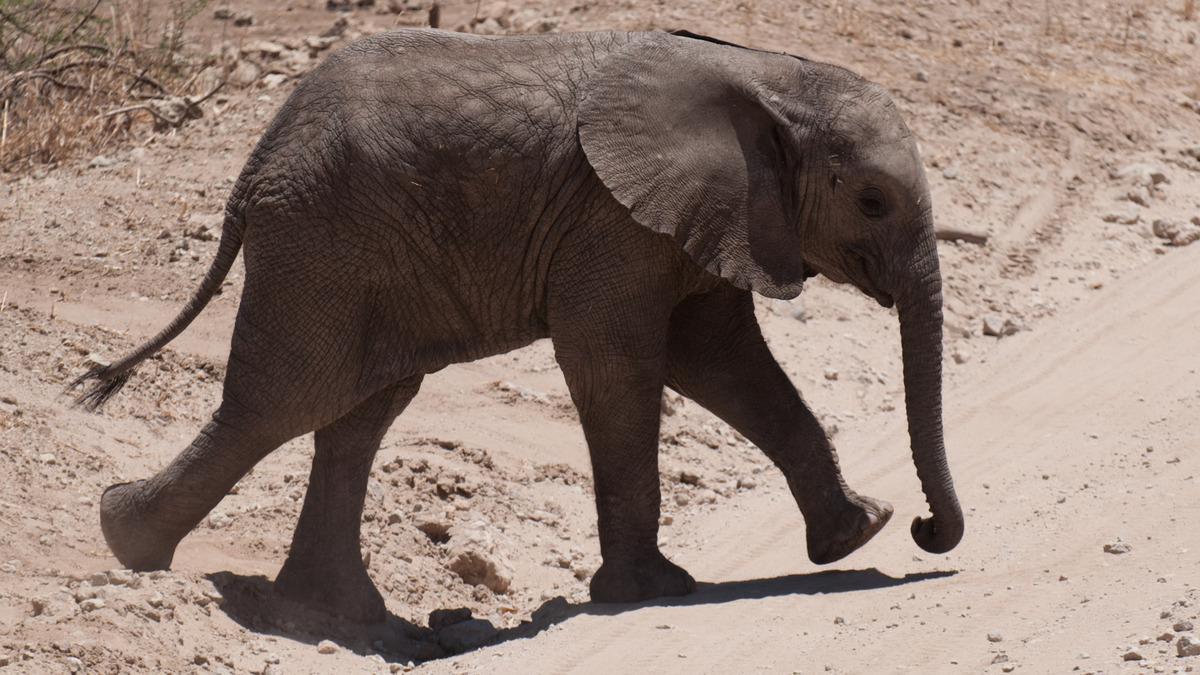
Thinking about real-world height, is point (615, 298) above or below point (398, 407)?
above

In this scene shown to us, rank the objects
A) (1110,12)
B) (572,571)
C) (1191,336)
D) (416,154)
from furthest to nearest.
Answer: (1110,12), (1191,336), (572,571), (416,154)

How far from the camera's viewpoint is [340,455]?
6.50 meters

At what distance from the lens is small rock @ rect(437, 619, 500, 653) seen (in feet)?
20.1

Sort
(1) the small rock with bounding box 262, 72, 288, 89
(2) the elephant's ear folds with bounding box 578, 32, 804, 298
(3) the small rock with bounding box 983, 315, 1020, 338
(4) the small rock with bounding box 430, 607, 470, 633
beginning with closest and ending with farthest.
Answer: (2) the elephant's ear folds with bounding box 578, 32, 804, 298
(4) the small rock with bounding box 430, 607, 470, 633
(3) the small rock with bounding box 983, 315, 1020, 338
(1) the small rock with bounding box 262, 72, 288, 89

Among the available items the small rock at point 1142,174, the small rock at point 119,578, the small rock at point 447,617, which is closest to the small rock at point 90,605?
the small rock at point 119,578

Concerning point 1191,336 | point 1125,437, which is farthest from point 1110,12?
point 1125,437

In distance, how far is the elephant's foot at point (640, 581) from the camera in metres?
6.12

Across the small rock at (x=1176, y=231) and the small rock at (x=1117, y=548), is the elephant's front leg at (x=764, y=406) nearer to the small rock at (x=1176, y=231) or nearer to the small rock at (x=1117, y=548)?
the small rock at (x=1117, y=548)

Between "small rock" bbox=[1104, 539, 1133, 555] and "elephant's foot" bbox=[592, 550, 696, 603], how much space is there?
5.42 ft

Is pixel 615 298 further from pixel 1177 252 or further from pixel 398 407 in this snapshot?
pixel 1177 252

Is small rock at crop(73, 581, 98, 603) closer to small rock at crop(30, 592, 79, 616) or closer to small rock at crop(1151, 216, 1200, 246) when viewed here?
small rock at crop(30, 592, 79, 616)

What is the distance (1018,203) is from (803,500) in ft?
19.7

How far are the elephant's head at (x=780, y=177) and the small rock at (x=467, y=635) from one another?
5.84 feet

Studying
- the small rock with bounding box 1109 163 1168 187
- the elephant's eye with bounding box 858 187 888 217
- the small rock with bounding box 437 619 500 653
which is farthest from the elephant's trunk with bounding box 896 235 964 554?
the small rock with bounding box 1109 163 1168 187
